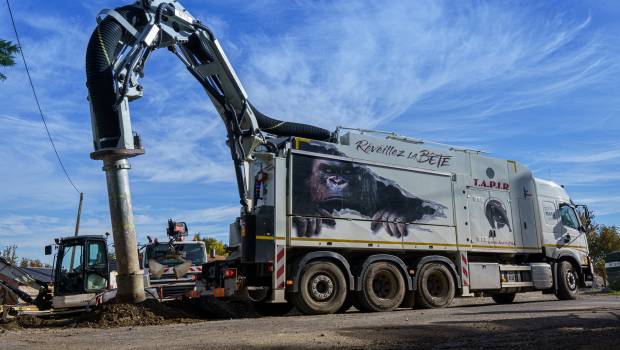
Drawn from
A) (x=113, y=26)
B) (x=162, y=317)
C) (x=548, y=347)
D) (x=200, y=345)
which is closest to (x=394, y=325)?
(x=548, y=347)

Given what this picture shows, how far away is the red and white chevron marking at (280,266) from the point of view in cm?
1084

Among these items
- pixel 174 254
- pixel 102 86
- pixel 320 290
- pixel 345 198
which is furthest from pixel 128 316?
pixel 174 254

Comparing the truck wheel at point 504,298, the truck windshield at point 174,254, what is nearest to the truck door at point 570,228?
the truck wheel at point 504,298

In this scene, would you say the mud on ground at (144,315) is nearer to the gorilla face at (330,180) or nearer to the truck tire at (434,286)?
the gorilla face at (330,180)

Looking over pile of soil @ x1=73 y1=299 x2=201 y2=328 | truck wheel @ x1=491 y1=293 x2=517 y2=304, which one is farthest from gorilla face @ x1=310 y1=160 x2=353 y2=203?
Result: truck wheel @ x1=491 y1=293 x2=517 y2=304

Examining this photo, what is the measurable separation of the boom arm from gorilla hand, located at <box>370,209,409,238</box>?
2298mm

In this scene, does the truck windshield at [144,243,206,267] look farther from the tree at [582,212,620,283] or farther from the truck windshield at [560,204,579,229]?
the tree at [582,212,620,283]

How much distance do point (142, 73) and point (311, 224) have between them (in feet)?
15.5

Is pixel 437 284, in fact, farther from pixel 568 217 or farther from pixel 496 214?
pixel 568 217

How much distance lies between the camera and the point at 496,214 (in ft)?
48.5

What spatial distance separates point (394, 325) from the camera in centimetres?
842

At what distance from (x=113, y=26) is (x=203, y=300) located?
234 inches

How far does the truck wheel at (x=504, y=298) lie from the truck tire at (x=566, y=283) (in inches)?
47.4

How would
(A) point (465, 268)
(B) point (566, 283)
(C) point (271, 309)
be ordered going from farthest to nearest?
(B) point (566, 283) < (A) point (465, 268) < (C) point (271, 309)
